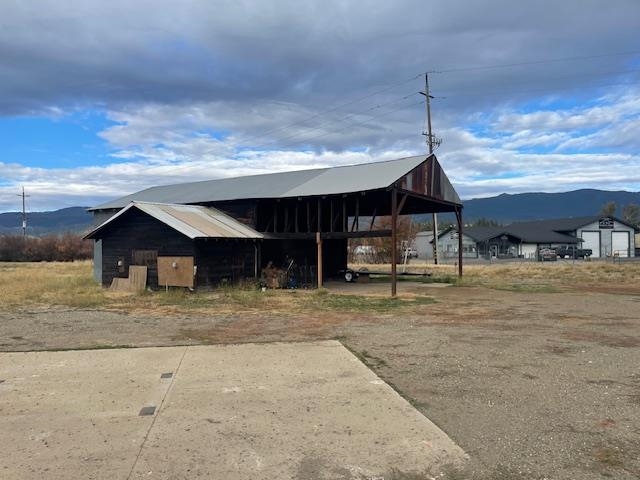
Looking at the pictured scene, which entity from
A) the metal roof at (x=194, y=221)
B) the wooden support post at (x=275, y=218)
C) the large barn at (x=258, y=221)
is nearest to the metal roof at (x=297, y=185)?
the large barn at (x=258, y=221)

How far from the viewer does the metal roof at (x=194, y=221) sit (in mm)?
22422

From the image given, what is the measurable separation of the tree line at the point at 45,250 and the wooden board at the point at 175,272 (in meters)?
54.8

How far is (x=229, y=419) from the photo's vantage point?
18.1 ft

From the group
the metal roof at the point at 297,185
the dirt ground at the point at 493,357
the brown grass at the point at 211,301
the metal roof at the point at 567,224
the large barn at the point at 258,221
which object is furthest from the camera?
the metal roof at the point at 567,224

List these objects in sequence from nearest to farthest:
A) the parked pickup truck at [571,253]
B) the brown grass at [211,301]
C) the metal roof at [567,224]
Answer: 1. the brown grass at [211,301]
2. the parked pickup truck at [571,253]
3. the metal roof at [567,224]

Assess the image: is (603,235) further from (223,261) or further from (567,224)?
(223,261)

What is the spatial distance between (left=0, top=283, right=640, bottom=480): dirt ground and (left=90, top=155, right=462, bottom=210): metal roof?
26.7ft

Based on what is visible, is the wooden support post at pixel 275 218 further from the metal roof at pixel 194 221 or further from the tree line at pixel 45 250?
the tree line at pixel 45 250

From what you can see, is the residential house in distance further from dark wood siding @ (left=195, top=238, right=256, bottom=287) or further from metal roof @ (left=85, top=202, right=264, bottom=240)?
dark wood siding @ (left=195, top=238, right=256, bottom=287)

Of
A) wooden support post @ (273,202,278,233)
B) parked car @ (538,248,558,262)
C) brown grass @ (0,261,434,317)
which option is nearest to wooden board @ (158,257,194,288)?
brown grass @ (0,261,434,317)

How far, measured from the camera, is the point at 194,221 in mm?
24094

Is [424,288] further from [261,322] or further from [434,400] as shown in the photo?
[434,400]

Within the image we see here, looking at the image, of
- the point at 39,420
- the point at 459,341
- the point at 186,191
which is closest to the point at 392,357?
Result: the point at 459,341

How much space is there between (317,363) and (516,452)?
3754 mm
